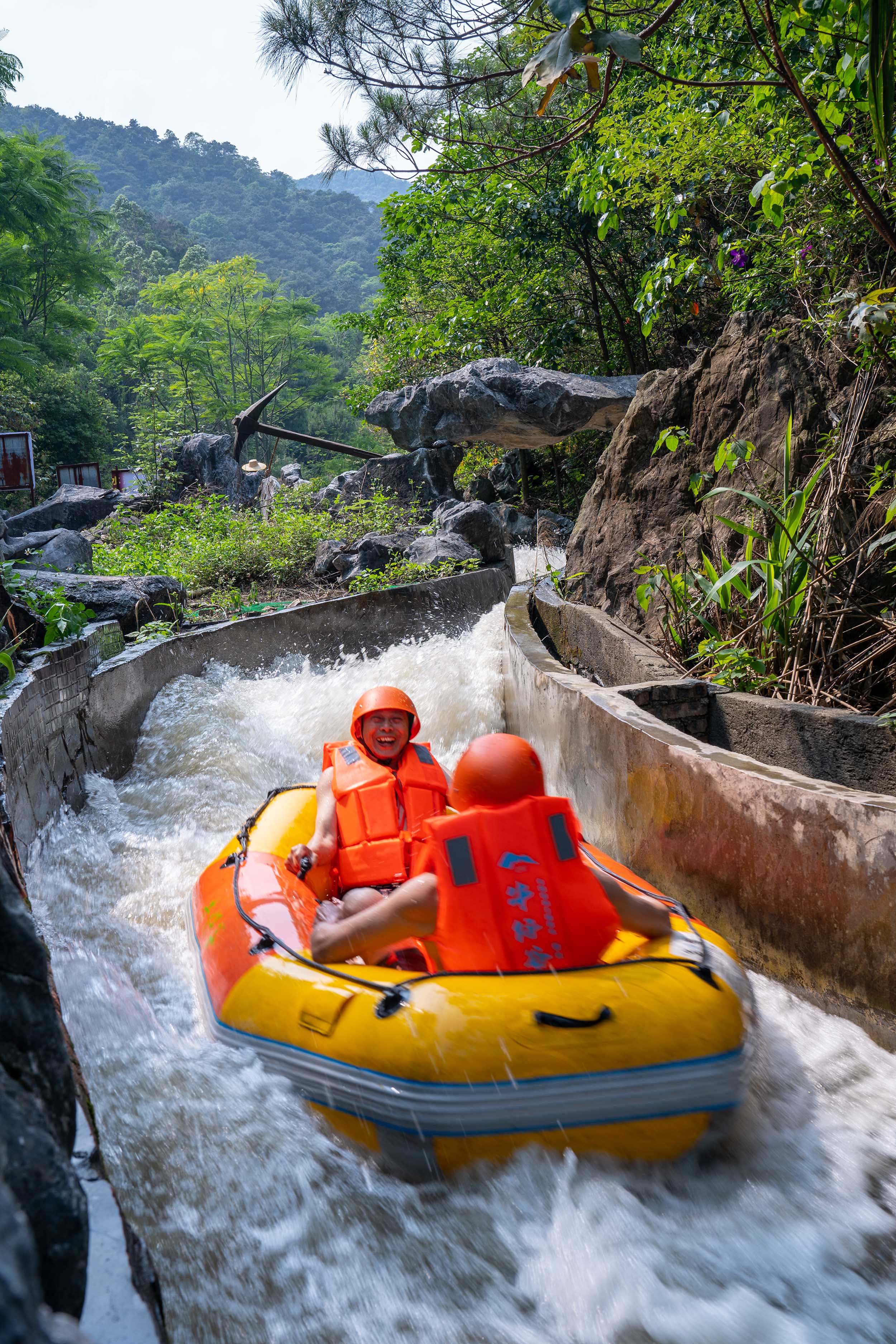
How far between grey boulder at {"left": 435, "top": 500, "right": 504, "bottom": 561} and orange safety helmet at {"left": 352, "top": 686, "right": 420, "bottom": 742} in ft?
26.5

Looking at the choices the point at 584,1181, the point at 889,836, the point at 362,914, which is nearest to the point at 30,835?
the point at 362,914

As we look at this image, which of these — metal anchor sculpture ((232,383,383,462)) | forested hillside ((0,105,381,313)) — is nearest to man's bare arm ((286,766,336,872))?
metal anchor sculpture ((232,383,383,462))

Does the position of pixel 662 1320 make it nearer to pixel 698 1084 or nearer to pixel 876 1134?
pixel 698 1084

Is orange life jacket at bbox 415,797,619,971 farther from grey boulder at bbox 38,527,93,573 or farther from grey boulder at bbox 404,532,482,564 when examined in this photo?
grey boulder at bbox 404,532,482,564

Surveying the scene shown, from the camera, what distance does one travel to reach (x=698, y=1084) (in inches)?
86.7

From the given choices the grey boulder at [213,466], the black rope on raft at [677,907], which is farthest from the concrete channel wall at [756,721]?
the grey boulder at [213,466]

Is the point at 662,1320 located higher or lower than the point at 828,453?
lower

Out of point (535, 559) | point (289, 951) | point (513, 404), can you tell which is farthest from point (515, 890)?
point (535, 559)

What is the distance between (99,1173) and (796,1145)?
1.90 metres

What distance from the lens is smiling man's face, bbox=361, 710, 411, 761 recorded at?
3.58m

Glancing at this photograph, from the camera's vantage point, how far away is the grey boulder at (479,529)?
11.8 metres

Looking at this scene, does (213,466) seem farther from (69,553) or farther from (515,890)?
(515,890)

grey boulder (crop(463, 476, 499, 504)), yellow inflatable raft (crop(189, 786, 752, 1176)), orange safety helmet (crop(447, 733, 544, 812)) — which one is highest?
grey boulder (crop(463, 476, 499, 504))

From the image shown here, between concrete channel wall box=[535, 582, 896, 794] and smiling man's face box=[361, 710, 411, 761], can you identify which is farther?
smiling man's face box=[361, 710, 411, 761]
